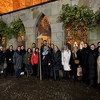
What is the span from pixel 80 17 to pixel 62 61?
2329 millimetres

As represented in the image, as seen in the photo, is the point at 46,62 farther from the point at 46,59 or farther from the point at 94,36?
the point at 94,36

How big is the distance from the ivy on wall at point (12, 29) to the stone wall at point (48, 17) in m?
0.36

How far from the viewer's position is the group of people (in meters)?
3.94


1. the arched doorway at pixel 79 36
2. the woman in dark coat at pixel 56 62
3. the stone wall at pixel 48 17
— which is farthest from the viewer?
the stone wall at pixel 48 17

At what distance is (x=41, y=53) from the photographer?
17.5 feet

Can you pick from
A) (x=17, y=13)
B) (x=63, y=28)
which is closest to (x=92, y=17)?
(x=63, y=28)

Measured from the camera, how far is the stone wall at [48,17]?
5707 millimetres

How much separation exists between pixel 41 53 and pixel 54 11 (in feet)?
8.82

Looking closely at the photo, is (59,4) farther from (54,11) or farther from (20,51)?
(20,51)

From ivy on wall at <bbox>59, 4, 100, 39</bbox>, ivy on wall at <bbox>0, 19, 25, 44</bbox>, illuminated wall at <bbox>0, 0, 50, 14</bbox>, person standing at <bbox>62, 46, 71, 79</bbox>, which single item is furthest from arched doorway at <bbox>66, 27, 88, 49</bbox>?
illuminated wall at <bbox>0, 0, 50, 14</bbox>

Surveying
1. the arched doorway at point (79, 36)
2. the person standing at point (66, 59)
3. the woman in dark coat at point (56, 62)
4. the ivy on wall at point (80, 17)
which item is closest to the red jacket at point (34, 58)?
the woman in dark coat at point (56, 62)

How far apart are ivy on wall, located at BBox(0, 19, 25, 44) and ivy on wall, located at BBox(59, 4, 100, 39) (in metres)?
3.43

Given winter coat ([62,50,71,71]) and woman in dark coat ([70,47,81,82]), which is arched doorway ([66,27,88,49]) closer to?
woman in dark coat ([70,47,81,82])

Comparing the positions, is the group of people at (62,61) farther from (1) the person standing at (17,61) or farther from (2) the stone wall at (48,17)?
(2) the stone wall at (48,17)
